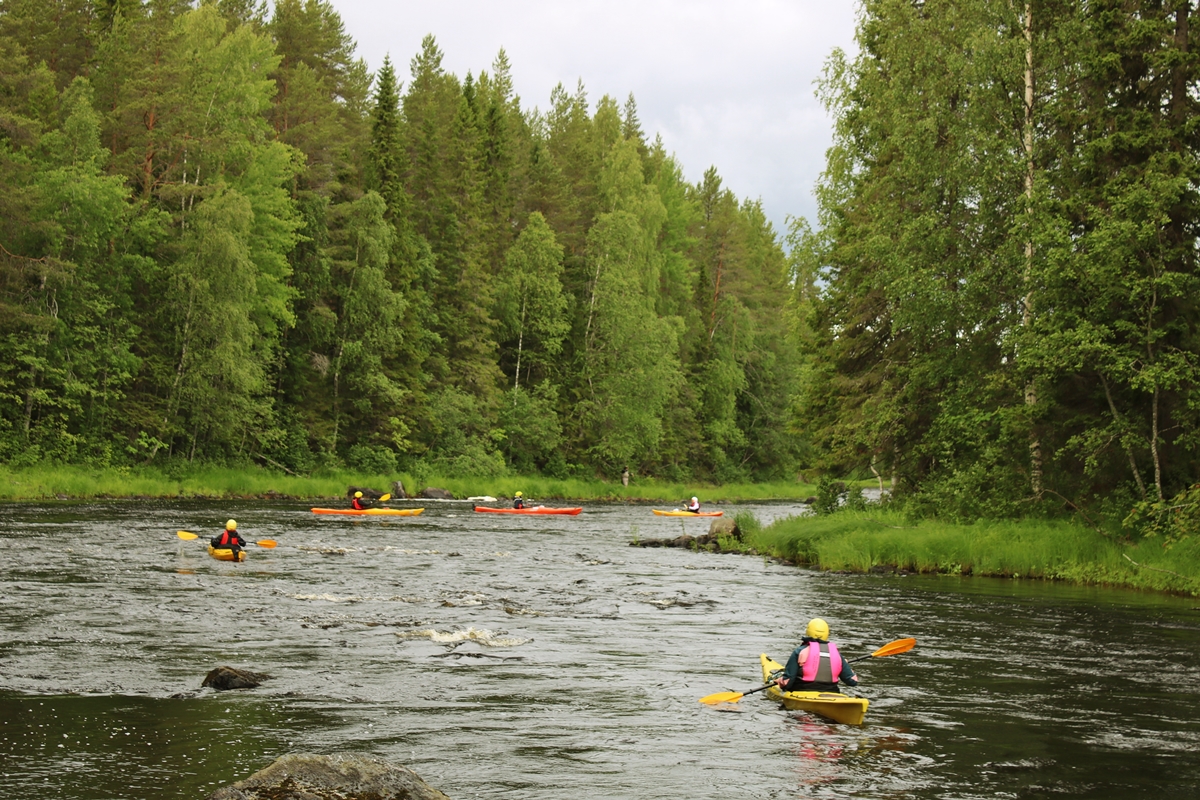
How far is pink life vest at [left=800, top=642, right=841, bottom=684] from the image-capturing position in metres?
11.5

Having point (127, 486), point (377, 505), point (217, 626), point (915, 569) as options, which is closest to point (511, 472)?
point (377, 505)

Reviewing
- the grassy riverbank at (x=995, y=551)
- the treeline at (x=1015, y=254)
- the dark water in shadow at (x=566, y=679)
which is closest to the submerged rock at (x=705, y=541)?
the grassy riverbank at (x=995, y=551)

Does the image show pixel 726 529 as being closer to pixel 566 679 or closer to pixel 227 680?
pixel 566 679

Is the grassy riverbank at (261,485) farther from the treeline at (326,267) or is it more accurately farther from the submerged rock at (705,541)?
the submerged rock at (705,541)

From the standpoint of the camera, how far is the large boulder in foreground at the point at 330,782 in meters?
7.12

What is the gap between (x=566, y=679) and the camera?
41.5 feet

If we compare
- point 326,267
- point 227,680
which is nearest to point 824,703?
point 227,680

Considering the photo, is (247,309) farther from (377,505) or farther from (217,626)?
(217,626)

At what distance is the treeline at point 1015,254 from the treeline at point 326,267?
407 centimetres

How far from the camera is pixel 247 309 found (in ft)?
135

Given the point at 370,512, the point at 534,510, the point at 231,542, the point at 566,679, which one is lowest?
the point at 566,679

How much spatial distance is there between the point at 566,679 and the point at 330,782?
18.4ft

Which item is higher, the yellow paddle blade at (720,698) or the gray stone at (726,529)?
the gray stone at (726,529)

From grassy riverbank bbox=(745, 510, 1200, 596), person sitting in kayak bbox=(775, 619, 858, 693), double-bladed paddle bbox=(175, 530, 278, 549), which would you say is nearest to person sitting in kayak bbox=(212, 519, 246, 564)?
double-bladed paddle bbox=(175, 530, 278, 549)
